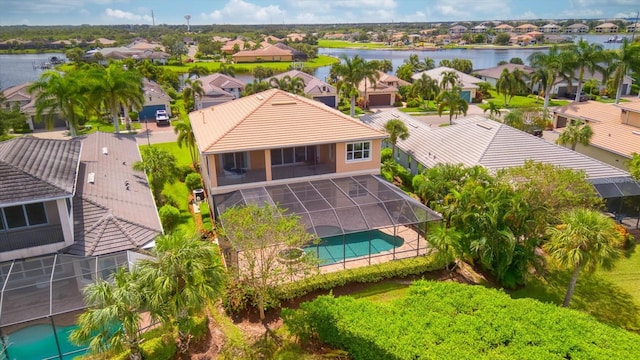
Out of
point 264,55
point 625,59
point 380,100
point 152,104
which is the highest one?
point 625,59

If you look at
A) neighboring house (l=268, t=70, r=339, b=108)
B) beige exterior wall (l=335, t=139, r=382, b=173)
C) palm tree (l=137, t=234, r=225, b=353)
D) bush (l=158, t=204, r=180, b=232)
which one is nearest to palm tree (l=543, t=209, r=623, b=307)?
beige exterior wall (l=335, t=139, r=382, b=173)

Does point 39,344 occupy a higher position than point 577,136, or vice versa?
point 577,136

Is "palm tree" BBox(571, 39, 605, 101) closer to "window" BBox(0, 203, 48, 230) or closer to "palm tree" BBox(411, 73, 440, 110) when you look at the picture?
"palm tree" BBox(411, 73, 440, 110)

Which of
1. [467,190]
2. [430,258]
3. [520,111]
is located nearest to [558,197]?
[467,190]

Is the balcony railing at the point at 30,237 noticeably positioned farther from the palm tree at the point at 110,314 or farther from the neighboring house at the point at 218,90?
the neighboring house at the point at 218,90

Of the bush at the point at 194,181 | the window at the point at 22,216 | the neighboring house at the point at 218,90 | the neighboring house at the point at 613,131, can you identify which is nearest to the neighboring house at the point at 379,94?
the neighboring house at the point at 218,90

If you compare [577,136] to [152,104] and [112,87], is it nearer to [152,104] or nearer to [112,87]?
[112,87]

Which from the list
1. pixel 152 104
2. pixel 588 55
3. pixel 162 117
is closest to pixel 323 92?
pixel 162 117
